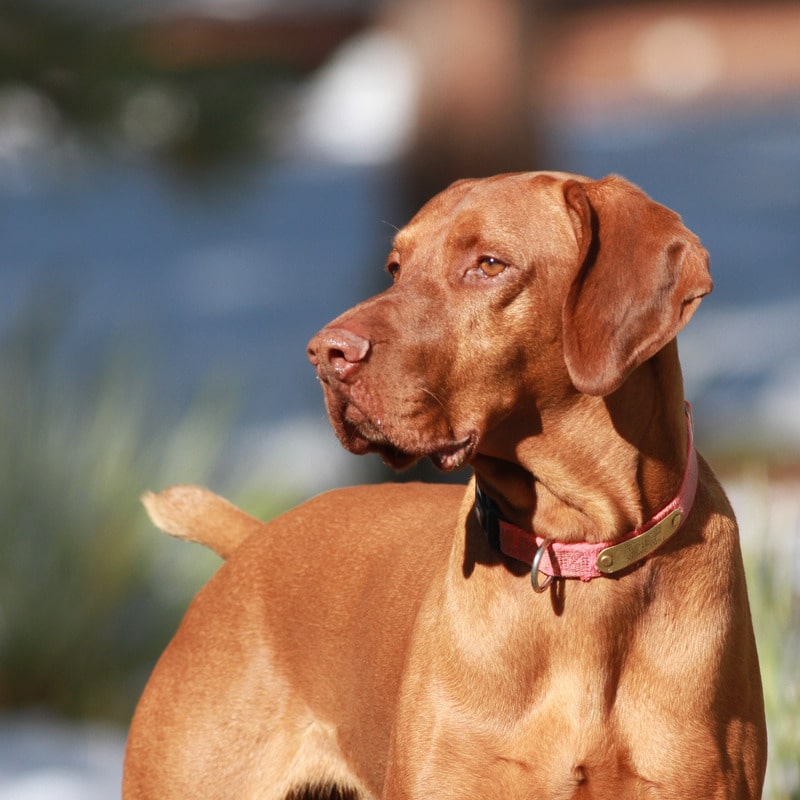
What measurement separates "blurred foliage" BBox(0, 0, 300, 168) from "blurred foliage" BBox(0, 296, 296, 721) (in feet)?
4.90

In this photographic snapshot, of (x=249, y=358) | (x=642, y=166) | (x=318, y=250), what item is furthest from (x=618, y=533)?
(x=642, y=166)

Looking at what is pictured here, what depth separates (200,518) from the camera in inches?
169

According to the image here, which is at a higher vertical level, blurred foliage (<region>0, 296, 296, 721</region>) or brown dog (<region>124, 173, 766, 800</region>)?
brown dog (<region>124, 173, 766, 800</region>)

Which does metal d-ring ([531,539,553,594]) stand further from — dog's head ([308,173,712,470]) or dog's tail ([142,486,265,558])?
dog's tail ([142,486,265,558])

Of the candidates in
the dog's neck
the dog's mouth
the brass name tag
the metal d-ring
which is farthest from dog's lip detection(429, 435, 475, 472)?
the brass name tag

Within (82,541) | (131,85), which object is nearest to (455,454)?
(131,85)

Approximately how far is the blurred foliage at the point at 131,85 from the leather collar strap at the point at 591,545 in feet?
8.67

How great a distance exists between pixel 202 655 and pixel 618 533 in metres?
1.26

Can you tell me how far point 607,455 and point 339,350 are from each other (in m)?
0.65

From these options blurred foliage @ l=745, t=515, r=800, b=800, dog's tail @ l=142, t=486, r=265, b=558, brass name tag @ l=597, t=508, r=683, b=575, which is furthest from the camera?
blurred foliage @ l=745, t=515, r=800, b=800

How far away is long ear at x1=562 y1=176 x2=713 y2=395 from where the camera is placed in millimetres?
3051

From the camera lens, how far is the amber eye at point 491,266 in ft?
10.4

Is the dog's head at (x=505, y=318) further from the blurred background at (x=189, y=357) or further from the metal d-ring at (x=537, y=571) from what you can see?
the blurred background at (x=189, y=357)

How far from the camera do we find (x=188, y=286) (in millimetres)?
17062
